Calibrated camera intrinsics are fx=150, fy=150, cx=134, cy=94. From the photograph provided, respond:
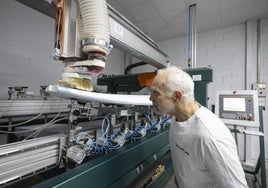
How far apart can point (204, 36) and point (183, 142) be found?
3.62m

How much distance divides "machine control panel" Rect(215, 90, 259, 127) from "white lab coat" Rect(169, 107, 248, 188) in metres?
1.57

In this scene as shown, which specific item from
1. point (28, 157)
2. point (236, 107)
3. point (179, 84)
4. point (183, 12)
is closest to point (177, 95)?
point (179, 84)

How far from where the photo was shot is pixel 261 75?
123 inches

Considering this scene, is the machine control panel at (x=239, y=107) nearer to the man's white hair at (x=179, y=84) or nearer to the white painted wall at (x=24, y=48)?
the man's white hair at (x=179, y=84)

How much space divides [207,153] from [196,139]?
9cm

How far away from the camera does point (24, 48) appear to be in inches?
96.4

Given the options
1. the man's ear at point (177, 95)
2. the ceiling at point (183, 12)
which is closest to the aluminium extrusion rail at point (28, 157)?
the man's ear at point (177, 95)

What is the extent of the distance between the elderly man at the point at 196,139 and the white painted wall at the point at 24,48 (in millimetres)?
1727

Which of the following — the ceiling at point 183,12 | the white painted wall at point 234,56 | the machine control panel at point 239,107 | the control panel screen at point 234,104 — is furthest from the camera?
the white painted wall at point 234,56

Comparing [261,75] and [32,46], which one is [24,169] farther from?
[261,75]

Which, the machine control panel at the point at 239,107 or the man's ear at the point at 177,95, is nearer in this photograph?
the man's ear at the point at 177,95

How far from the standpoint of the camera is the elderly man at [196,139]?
0.79 meters

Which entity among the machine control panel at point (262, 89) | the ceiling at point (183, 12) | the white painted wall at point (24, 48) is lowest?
the machine control panel at point (262, 89)

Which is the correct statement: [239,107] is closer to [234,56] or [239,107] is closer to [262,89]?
[262,89]
